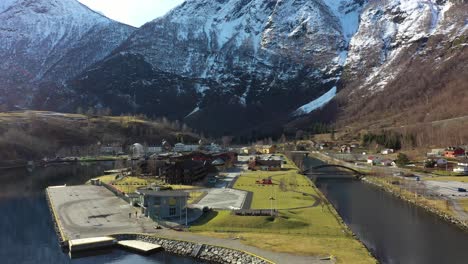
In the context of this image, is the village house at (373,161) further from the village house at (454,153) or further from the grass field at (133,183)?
the grass field at (133,183)

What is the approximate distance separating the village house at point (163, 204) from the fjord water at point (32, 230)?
10026mm

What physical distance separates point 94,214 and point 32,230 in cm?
787

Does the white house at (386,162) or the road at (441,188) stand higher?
the white house at (386,162)

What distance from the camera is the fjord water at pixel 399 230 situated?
46.4 metres

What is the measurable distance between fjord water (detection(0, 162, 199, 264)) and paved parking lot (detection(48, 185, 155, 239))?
2.24 m

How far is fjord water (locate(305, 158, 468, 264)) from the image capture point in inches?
1828

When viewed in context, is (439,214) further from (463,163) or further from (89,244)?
(463,163)

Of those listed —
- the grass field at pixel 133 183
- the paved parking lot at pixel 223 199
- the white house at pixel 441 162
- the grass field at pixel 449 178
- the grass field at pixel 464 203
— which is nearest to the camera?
the paved parking lot at pixel 223 199

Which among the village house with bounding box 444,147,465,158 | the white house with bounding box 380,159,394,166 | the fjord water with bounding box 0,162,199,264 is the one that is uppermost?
the village house with bounding box 444,147,465,158

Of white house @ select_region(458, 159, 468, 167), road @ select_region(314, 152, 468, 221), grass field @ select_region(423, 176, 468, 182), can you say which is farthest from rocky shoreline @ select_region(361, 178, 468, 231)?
white house @ select_region(458, 159, 468, 167)

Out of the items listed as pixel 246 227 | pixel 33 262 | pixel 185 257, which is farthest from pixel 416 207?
pixel 33 262

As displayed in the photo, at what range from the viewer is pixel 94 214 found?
196ft

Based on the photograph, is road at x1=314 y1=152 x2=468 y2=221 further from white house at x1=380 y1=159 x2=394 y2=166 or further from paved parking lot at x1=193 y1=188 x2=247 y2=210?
paved parking lot at x1=193 y1=188 x2=247 y2=210

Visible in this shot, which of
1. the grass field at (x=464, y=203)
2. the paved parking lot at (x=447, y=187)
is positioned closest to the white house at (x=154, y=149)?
the paved parking lot at (x=447, y=187)
